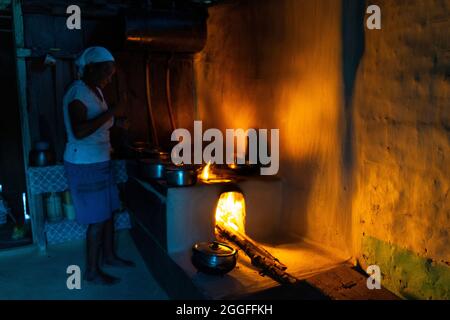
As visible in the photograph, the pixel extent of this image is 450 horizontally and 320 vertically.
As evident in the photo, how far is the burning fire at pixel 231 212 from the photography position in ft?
15.1

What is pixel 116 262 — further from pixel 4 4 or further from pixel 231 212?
pixel 4 4

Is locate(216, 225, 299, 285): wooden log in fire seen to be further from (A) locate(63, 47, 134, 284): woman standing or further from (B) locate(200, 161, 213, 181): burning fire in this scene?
(A) locate(63, 47, 134, 284): woman standing

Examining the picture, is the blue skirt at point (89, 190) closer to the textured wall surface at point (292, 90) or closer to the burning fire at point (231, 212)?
the burning fire at point (231, 212)

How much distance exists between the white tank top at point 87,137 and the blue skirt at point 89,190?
0.07m

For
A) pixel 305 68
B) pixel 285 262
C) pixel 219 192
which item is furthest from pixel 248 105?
pixel 285 262

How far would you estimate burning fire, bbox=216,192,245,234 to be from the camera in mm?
4605

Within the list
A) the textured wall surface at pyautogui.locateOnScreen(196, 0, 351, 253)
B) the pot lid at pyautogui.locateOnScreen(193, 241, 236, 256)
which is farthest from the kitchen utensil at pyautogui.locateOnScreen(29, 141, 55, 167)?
the pot lid at pyautogui.locateOnScreen(193, 241, 236, 256)

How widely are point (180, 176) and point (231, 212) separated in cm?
107

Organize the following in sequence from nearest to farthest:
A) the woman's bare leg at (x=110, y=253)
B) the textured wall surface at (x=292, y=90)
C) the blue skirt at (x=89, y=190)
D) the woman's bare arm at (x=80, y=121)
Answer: the woman's bare arm at (x=80, y=121) → the blue skirt at (x=89, y=190) → the textured wall surface at (x=292, y=90) → the woman's bare leg at (x=110, y=253)

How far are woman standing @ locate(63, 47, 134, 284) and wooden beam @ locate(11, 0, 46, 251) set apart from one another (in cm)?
130

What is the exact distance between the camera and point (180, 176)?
13.2 feet

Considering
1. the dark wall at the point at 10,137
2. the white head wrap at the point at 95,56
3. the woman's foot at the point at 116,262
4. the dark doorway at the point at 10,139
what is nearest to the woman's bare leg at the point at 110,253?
the woman's foot at the point at 116,262

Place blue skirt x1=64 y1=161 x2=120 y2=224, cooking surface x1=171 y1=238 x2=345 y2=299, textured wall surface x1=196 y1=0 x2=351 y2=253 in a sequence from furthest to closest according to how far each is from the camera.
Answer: textured wall surface x1=196 y1=0 x2=351 y2=253, blue skirt x1=64 y1=161 x2=120 y2=224, cooking surface x1=171 y1=238 x2=345 y2=299
